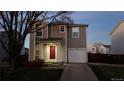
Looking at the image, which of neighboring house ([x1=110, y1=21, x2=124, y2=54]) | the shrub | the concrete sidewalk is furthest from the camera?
neighboring house ([x1=110, y1=21, x2=124, y2=54])

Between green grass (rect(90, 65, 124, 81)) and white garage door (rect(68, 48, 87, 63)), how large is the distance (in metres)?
1.41

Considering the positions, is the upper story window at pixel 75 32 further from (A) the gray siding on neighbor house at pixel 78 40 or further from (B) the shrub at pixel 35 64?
(B) the shrub at pixel 35 64

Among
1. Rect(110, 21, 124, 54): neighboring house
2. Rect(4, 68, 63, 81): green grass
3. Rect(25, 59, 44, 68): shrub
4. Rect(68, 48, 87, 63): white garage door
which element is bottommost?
Rect(4, 68, 63, 81): green grass

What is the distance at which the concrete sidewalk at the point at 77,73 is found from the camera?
1413 centimetres

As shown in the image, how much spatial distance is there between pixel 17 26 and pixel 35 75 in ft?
11.0

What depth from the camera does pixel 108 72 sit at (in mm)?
14969

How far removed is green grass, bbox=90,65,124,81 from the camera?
14177 millimetres

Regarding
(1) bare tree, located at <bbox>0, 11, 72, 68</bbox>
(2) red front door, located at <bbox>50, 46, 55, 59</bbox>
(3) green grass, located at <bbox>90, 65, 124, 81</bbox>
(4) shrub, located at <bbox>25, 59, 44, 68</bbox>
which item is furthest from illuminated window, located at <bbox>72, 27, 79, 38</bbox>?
(4) shrub, located at <bbox>25, 59, 44, 68</bbox>

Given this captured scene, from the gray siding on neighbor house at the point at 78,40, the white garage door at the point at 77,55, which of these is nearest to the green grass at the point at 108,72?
the white garage door at the point at 77,55

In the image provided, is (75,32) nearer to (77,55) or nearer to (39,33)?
(77,55)

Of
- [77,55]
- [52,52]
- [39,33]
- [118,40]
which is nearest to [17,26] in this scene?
[39,33]

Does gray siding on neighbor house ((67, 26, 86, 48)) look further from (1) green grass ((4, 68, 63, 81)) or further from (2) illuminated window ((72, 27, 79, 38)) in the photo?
(1) green grass ((4, 68, 63, 81))
